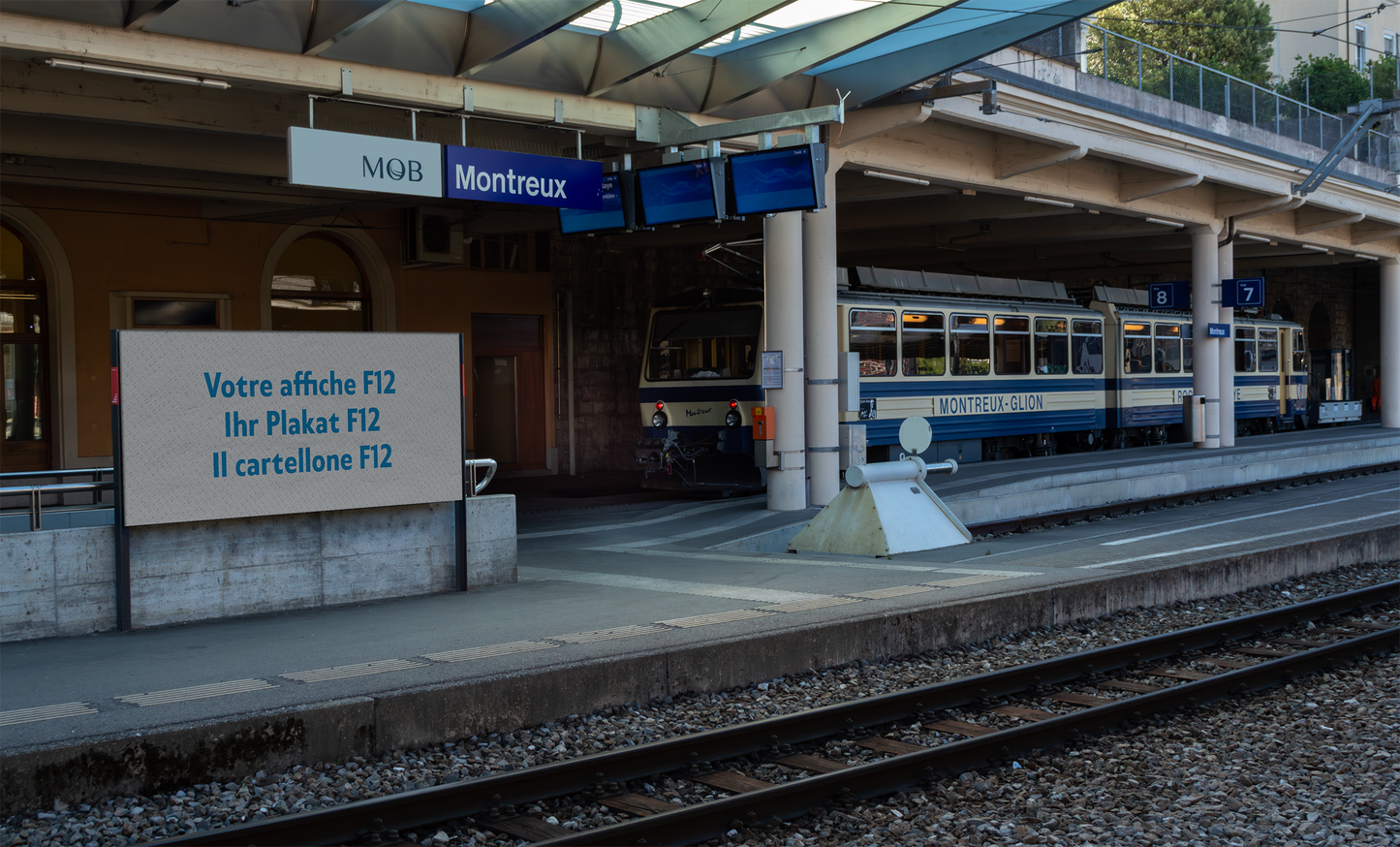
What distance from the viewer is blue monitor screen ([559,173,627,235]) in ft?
42.8

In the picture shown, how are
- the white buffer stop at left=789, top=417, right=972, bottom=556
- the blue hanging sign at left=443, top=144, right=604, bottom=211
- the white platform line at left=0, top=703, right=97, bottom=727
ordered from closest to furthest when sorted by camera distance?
the white platform line at left=0, top=703, right=97, bottom=727
the blue hanging sign at left=443, top=144, right=604, bottom=211
the white buffer stop at left=789, top=417, right=972, bottom=556

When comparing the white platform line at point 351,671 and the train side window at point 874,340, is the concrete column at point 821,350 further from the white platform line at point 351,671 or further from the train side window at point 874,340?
the white platform line at point 351,671

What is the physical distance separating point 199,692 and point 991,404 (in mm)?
16666

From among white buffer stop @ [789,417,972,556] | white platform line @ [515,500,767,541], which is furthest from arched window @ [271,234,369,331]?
white buffer stop @ [789,417,972,556]

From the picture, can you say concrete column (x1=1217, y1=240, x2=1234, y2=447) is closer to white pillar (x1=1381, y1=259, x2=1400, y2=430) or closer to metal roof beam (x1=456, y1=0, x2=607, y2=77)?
white pillar (x1=1381, y1=259, x2=1400, y2=430)

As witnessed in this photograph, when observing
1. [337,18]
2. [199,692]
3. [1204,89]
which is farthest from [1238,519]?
[199,692]

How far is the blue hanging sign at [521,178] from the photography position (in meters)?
11.2

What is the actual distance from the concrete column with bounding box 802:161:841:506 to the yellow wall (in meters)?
8.08

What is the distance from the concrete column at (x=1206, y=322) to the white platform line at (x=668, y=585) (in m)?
17.5

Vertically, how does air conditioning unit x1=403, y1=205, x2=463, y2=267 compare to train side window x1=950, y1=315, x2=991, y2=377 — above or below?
above

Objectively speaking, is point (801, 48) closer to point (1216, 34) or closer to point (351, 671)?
point (351, 671)

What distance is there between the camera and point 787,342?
14.9 meters

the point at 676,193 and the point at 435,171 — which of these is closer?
the point at 435,171

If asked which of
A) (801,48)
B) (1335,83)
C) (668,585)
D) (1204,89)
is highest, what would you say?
(1335,83)
